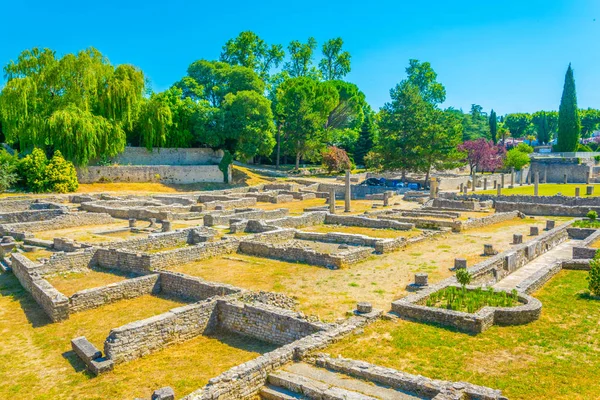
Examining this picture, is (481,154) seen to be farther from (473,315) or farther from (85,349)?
(85,349)

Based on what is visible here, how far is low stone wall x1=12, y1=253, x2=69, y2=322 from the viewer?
43.1 feet

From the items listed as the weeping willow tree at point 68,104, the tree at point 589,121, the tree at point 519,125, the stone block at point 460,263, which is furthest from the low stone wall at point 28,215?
the tree at point 589,121

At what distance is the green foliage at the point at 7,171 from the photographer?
37662 millimetres

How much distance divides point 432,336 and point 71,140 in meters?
38.2

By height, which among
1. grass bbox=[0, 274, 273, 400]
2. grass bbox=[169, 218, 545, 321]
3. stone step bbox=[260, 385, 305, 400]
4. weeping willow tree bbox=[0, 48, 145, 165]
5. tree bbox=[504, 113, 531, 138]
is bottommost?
grass bbox=[0, 274, 273, 400]

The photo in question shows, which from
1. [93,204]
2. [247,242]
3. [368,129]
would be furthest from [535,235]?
[368,129]

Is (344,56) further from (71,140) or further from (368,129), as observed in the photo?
(71,140)

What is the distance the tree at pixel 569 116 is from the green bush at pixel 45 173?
64.3 m

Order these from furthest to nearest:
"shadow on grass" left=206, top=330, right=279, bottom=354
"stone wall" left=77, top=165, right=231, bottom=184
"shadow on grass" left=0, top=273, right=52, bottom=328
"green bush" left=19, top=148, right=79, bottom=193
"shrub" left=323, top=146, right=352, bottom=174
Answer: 1. "shrub" left=323, top=146, right=352, bottom=174
2. "stone wall" left=77, top=165, right=231, bottom=184
3. "green bush" left=19, top=148, right=79, bottom=193
4. "shadow on grass" left=0, top=273, right=52, bottom=328
5. "shadow on grass" left=206, top=330, right=279, bottom=354

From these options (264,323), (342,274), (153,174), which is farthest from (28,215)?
(264,323)

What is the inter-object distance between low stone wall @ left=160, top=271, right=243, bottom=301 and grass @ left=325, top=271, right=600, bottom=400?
4511mm

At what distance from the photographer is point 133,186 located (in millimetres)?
45250

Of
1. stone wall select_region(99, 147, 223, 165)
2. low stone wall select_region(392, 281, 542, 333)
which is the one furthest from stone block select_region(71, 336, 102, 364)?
stone wall select_region(99, 147, 223, 165)

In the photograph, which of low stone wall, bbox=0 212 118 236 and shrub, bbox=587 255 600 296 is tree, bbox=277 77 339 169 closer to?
low stone wall, bbox=0 212 118 236
